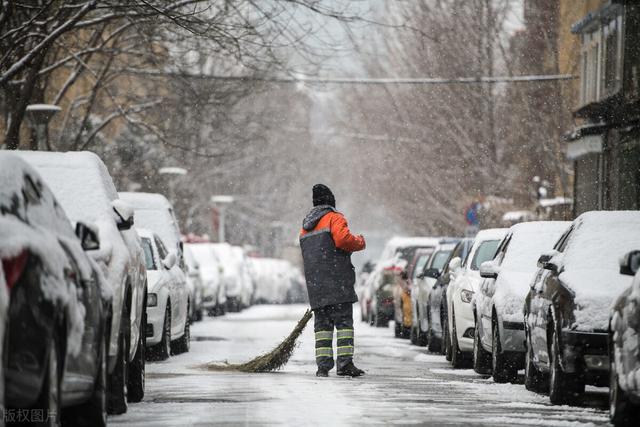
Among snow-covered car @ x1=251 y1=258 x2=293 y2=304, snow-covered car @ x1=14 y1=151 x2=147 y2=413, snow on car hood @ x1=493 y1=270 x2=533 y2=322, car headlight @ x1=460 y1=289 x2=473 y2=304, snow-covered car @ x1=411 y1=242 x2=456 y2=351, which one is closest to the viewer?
snow-covered car @ x1=14 y1=151 x2=147 y2=413

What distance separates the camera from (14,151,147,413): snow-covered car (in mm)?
12273

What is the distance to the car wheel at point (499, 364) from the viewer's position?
16.3 meters

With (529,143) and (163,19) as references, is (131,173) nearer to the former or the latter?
(529,143)

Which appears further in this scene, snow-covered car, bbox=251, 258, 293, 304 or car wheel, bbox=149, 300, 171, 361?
snow-covered car, bbox=251, 258, 293, 304

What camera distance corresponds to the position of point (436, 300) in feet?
72.5

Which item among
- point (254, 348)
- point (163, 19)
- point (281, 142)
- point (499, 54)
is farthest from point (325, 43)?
point (281, 142)

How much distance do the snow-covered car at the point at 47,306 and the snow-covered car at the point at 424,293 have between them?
1296cm

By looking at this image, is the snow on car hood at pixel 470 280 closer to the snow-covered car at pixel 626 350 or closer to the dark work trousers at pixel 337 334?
the dark work trousers at pixel 337 334

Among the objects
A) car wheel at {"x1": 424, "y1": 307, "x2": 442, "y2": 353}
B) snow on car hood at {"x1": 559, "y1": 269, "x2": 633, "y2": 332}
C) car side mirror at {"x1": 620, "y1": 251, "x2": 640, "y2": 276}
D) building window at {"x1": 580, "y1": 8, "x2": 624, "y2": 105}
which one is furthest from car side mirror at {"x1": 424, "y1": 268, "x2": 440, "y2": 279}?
building window at {"x1": 580, "y1": 8, "x2": 624, "y2": 105}

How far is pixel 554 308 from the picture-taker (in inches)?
534

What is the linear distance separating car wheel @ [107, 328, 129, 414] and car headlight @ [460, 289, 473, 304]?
7.14 meters

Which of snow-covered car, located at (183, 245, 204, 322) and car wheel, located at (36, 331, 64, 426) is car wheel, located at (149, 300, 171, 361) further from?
car wheel, located at (36, 331, 64, 426)

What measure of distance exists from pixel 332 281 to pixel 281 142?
87.5 m

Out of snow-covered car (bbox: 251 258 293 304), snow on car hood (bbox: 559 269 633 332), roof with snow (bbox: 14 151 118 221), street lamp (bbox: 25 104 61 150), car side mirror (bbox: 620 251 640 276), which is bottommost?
snow-covered car (bbox: 251 258 293 304)
